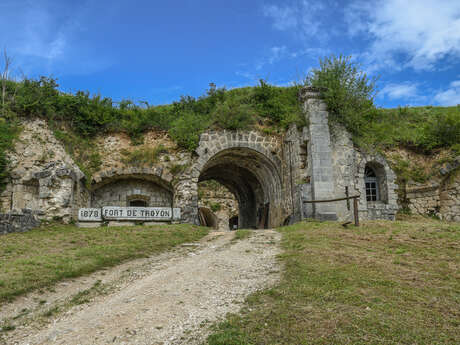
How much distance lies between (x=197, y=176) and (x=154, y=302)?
871 centimetres

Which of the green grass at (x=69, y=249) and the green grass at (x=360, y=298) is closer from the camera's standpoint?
the green grass at (x=360, y=298)

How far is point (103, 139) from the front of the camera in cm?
1455

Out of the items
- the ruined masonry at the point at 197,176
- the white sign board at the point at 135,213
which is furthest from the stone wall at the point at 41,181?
the white sign board at the point at 135,213

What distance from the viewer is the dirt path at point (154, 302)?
433 centimetres

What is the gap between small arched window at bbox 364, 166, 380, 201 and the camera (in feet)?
47.3

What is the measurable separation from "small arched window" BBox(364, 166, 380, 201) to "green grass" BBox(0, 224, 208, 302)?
6700mm

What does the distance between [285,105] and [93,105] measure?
7.58m

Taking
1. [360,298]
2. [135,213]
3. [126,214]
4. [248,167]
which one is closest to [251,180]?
[248,167]

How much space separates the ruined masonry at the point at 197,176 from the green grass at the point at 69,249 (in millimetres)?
1023

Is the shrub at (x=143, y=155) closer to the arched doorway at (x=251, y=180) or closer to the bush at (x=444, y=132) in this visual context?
the arched doorway at (x=251, y=180)

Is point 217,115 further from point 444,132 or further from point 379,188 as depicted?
point 444,132

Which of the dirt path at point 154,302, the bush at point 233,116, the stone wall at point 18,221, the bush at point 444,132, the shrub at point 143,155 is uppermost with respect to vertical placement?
the bush at point 233,116

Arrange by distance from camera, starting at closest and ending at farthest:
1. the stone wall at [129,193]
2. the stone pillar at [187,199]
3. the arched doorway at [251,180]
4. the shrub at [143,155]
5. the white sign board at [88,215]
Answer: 1. the white sign board at [88,215]
2. the stone pillar at [187,199]
3. the shrub at [143,155]
4. the stone wall at [129,193]
5. the arched doorway at [251,180]

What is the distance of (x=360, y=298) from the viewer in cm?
493
